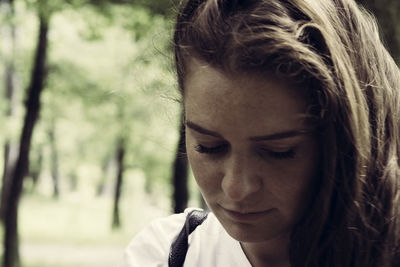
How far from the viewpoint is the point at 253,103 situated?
52.1 inches

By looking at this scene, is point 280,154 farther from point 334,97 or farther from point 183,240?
point 183,240

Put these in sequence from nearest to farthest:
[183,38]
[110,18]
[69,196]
Result: 1. [183,38]
2. [110,18]
3. [69,196]

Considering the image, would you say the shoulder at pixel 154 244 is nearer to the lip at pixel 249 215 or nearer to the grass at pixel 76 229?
the lip at pixel 249 215

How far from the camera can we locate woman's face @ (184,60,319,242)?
1.33m

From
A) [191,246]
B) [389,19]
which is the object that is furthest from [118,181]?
[191,246]

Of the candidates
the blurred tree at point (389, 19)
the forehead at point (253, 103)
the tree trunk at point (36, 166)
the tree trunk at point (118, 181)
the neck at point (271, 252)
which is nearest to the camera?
the forehead at point (253, 103)

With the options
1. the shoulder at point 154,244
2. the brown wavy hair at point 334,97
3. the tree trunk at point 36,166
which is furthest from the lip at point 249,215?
the tree trunk at point 36,166

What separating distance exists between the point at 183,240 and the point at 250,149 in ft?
1.71

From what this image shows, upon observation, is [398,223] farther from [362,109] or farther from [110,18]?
[110,18]

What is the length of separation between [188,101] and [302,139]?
1.10 feet

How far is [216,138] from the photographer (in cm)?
141

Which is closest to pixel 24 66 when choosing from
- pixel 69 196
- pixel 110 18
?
pixel 110 18

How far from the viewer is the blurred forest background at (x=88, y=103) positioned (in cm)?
321

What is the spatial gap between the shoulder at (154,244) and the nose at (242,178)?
501mm
